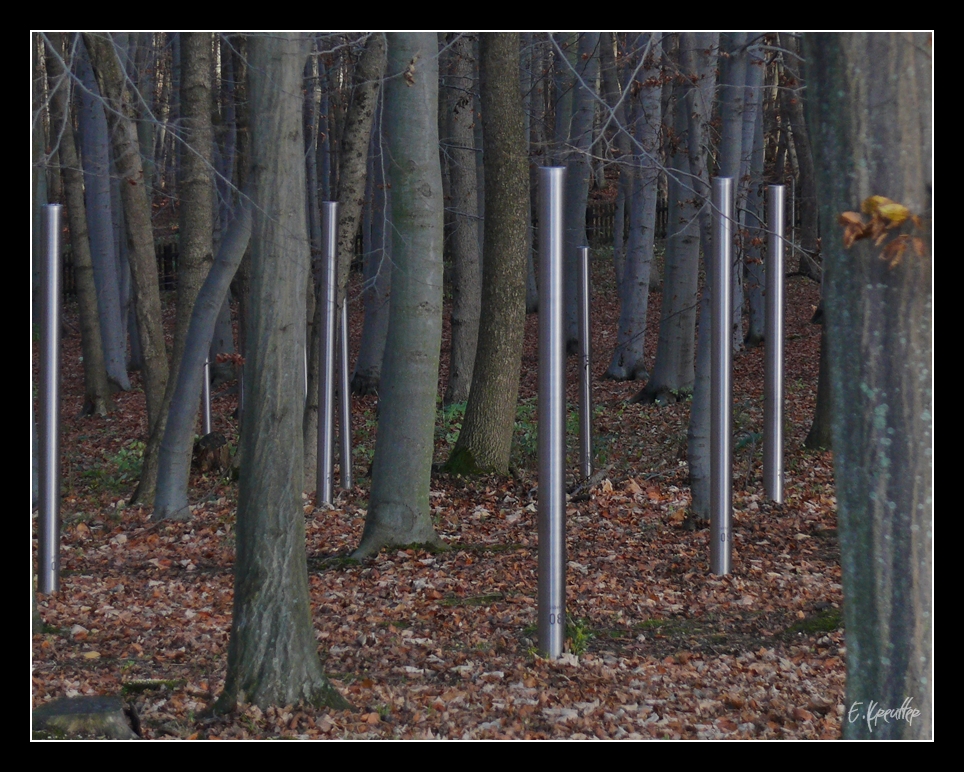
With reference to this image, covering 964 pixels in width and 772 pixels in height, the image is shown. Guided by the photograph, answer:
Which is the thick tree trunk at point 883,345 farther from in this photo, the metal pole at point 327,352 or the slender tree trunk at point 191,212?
the slender tree trunk at point 191,212

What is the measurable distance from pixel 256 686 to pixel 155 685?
831 millimetres

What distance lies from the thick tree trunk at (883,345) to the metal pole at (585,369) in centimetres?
557

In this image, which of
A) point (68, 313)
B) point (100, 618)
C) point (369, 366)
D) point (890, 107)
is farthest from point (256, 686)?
point (68, 313)

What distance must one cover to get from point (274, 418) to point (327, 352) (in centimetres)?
432

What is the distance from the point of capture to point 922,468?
3119 millimetres

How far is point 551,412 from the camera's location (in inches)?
192

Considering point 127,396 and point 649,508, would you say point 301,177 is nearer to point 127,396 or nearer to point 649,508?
point 649,508

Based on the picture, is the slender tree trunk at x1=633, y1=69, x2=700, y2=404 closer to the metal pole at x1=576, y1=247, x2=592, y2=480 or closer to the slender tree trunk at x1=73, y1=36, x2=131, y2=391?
the metal pole at x1=576, y1=247, x2=592, y2=480

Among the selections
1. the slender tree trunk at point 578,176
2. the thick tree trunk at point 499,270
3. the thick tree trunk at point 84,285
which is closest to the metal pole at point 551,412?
the thick tree trunk at point 499,270

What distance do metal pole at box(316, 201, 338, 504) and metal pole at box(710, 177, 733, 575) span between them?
3.56 meters

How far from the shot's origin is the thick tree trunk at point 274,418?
428cm

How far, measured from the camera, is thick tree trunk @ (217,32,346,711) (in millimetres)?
4277

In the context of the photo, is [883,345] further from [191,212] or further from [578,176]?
[578,176]

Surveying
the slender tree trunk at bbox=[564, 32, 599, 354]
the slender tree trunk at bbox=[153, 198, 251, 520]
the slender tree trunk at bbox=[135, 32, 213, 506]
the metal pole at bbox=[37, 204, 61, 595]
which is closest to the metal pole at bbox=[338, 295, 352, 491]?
the slender tree trunk at bbox=[153, 198, 251, 520]
